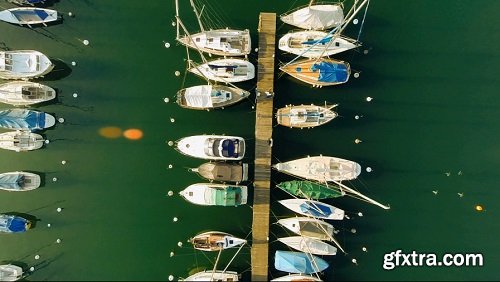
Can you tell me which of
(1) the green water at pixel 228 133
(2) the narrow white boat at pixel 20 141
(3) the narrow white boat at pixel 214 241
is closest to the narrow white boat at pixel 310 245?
(1) the green water at pixel 228 133

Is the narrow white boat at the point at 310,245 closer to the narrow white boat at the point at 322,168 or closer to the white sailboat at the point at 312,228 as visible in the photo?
the white sailboat at the point at 312,228

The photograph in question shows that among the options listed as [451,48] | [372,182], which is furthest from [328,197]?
[451,48]

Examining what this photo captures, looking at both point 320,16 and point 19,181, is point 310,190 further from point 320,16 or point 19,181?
point 19,181

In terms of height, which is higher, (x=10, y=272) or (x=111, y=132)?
(x=111, y=132)

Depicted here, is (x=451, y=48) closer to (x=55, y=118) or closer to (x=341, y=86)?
(x=341, y=86)

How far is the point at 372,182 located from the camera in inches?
805

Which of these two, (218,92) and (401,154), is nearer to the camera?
(218,92)

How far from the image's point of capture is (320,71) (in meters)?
19.2

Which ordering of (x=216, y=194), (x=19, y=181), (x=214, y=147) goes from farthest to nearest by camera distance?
(x=19, y=181)
(x=216, y=194)
(x=214, y=147)

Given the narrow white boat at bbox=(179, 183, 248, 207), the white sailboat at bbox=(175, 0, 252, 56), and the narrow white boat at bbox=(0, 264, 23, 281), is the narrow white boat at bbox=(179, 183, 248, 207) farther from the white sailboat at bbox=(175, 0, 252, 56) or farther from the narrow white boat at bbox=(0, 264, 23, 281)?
the narrow white boat at bbox=(0, 264, 23, 281)

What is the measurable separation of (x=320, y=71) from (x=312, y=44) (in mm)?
1459

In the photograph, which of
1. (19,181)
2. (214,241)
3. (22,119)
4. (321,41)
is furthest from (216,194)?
→ (22,119)

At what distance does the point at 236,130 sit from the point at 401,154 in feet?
30.3

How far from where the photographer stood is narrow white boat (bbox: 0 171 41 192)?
63.9 ft
